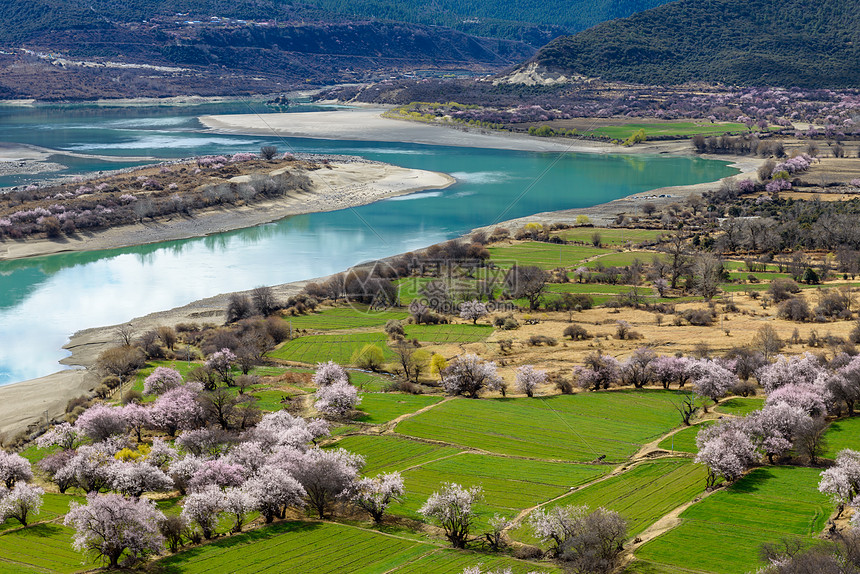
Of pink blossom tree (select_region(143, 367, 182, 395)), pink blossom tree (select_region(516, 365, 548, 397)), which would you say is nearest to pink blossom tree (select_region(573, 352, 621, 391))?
pink blossom tree (select_region(516, 365, 548, 397))

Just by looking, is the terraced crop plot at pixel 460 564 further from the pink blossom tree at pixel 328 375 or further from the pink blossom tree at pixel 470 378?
the pink blossom tree at pixel 328 375

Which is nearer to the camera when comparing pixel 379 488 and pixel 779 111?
pixel 379 488

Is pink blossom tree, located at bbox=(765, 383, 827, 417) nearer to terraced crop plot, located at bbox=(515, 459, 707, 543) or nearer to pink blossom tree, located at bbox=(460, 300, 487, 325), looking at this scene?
terraced crop plot, located at bbox=(515, 459, 707, 543)

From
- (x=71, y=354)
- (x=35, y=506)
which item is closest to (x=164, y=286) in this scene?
(x=71, y=354)

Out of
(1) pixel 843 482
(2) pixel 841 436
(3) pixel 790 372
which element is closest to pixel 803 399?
(2) pixel 841 436

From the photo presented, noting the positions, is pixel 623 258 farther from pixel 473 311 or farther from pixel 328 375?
pixel 328 375

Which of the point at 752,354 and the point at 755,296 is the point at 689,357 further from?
the point at 755,296
